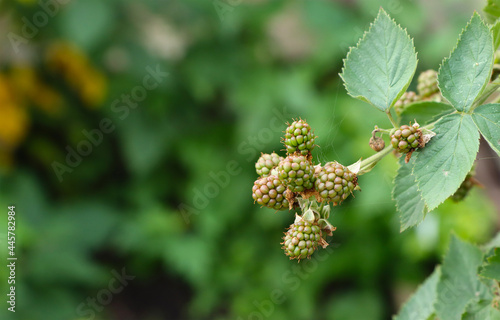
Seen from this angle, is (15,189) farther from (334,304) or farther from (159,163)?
(334,304)

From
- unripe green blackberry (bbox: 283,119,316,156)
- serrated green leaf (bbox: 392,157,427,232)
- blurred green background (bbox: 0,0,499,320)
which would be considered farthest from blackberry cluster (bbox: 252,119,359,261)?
blurred green background (bbox: 0,0,499,320)

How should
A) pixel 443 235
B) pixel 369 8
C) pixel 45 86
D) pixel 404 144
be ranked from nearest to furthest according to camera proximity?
pixel 404 144
pixel 443 235
pixel 369 8
pixel 45 86

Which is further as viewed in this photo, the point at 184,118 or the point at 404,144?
the point at 184,118

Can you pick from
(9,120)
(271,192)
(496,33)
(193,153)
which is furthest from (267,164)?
(9,120)

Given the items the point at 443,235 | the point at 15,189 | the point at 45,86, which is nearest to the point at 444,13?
the point at 443,235

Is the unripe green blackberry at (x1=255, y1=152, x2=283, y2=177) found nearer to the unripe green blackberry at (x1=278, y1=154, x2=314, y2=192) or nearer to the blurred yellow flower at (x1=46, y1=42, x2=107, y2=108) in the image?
the unripe green blackberry at (x1=278, y1=154, x2=314, y2=192)

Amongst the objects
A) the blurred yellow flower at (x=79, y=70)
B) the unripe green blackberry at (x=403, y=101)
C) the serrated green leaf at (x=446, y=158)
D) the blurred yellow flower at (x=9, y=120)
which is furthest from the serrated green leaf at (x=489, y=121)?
the blurred yellow flower at (x=9, y=120)
